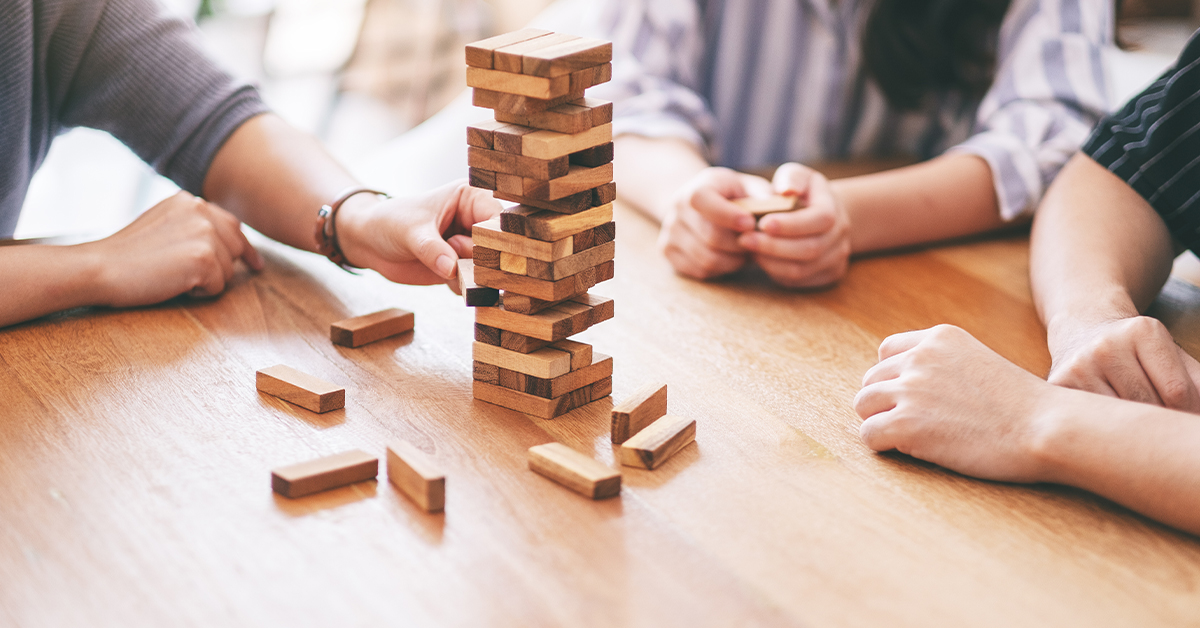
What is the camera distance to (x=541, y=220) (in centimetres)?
96

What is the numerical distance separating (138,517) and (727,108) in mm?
1589

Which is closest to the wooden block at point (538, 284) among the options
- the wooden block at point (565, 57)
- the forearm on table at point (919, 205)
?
the wooden block at point (565, 57)

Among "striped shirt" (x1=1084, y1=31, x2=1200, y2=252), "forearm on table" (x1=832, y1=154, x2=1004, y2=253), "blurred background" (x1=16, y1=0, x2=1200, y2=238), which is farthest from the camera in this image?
"blurred background" (x1=16, y1=0, x2=1200, y2=238)

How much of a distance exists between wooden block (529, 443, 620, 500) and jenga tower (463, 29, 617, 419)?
0.38ft

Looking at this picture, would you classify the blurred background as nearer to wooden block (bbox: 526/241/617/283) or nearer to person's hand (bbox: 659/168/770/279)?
person's hand (bbox: 659/168/770/279)

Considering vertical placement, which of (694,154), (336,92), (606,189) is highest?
(606,189)

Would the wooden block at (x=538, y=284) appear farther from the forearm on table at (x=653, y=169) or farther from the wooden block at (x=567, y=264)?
the forearm on table at (x=653, y=169)

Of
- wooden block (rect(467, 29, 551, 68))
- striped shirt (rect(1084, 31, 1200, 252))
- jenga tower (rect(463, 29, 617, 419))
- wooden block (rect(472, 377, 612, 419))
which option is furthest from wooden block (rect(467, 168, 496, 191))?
striped shirt (rect(1084, 31, 1200, 252))

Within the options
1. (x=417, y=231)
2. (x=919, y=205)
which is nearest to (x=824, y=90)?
(x=919, y=205)

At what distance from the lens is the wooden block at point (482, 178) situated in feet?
3.22

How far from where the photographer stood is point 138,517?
0.82 metres

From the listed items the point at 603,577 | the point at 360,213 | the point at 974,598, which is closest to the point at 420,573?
the point at 603,577

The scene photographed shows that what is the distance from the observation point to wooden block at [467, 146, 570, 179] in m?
0.93

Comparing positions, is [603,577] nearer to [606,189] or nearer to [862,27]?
[606,189]
